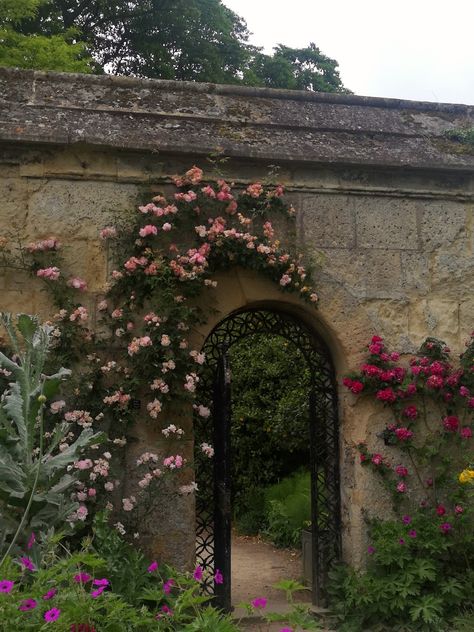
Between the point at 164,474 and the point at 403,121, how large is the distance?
3255 mm

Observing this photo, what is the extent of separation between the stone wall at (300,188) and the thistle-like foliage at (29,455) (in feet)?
3.40

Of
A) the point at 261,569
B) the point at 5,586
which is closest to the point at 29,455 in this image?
the point at 5,586

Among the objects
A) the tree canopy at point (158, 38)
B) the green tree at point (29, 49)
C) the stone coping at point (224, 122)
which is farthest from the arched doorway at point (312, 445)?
the tree canopy at point (158, 38)

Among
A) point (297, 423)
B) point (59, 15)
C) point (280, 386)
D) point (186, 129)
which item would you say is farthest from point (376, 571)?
point (59, 15)

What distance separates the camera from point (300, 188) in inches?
204

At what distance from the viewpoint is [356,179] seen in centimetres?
528

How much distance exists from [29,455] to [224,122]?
2.80 m

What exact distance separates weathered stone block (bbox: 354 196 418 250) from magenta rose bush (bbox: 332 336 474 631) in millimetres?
707

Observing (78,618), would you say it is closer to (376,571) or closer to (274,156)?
(376,571)

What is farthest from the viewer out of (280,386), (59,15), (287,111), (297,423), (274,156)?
(59,15)

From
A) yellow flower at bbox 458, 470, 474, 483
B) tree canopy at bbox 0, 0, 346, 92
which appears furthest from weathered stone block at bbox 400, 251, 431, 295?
tree canopy at bbox 0, 0, 346, 92

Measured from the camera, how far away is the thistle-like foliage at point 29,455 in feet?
11.7

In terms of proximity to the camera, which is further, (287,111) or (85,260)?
(287,111)

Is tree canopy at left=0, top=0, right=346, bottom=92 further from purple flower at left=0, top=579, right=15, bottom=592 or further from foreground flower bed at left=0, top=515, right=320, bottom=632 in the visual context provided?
purple flower at left=0, top=579, right=15, bottom=592
